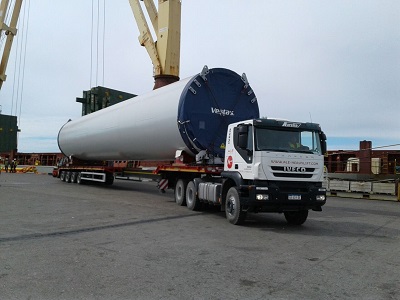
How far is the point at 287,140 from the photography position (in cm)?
873

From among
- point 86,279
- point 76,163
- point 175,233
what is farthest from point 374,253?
point 76,163

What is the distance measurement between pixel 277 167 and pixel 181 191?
5067mm

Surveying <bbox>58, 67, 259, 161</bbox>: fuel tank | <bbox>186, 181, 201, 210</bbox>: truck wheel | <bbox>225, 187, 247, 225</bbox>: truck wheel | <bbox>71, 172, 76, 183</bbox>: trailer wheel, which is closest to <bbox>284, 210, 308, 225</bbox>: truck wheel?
<bbox>225, 187, 247, 225</bbox>: truck wheel

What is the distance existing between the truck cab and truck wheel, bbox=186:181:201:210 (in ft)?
8.22

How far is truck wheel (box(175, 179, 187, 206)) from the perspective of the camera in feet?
41.4

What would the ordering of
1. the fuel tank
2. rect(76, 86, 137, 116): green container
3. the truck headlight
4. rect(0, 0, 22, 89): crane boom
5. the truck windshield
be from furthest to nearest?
1. rect(76, 86, 137, 116): green container
2. rect(0, 0, 22, 89): crane boom
3. the fuel tank
4. the truck windshield
5. the truck headlight

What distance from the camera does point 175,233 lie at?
7.68m

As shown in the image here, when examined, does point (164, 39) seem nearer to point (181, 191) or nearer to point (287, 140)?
point (181, 191)

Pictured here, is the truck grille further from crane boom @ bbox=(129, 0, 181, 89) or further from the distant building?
crane boom @ bbox=(129, 0, 181, 89)

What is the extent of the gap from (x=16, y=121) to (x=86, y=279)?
133ft

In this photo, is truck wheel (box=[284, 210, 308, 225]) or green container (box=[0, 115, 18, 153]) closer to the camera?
truck wheel (box=[284, 210, 308, 225])

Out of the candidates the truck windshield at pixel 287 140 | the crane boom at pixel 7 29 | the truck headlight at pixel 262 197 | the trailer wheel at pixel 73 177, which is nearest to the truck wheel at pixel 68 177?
the trailer wheel at pixel 73 177

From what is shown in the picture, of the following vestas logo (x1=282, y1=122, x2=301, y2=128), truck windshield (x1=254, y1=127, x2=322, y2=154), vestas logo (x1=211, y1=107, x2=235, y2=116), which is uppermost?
vestas logo (x1=211, y1=107, x2=235, y2=116)

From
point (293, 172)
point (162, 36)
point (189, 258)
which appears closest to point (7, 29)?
point (162, 36)
